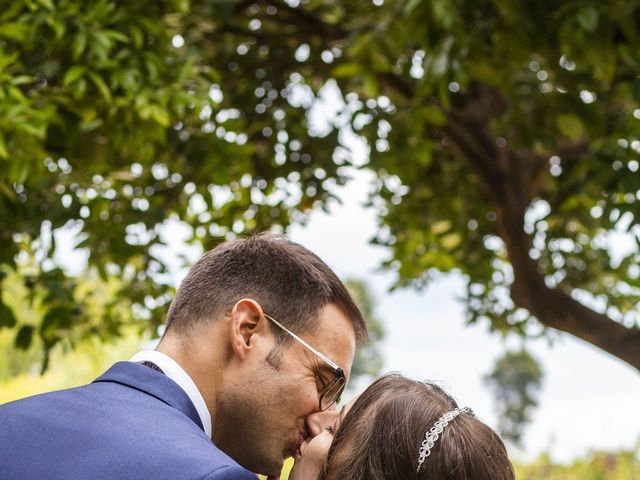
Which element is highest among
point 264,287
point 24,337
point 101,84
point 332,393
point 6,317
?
point 101,84

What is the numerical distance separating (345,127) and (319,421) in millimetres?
4060

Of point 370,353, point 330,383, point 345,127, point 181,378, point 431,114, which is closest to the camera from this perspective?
point 181,378

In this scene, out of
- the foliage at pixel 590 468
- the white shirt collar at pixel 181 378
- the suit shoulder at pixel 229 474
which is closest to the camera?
the suit shoulder at pixel 229 474

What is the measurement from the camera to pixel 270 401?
7.72 ft

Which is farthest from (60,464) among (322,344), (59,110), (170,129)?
(170,129)

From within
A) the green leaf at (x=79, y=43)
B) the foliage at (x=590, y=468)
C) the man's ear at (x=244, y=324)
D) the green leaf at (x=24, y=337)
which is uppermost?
the green leaf at (x=79, y=43)

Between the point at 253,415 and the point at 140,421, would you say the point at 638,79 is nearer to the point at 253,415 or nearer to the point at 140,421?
the point at 253,415

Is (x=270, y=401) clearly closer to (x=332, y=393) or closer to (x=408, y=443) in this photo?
(x=332, y=393)

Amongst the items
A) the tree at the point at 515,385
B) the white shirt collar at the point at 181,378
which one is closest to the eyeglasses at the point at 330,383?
the white shirt collar at the point at 181,378

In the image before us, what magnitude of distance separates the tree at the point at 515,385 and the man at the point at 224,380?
2678 centimetres

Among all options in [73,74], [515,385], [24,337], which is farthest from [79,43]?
[515,385]

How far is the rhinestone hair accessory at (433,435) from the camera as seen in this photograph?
222cm

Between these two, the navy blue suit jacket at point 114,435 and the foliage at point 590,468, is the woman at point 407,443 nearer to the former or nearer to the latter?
the navy blue suit jacket at point 114,435

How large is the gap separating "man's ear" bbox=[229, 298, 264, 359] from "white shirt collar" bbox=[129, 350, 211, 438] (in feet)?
0.45
